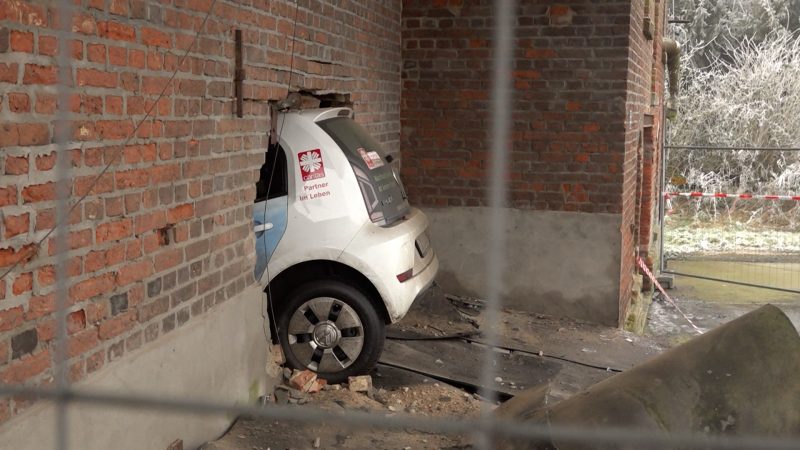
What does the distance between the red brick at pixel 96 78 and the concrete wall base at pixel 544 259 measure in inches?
214

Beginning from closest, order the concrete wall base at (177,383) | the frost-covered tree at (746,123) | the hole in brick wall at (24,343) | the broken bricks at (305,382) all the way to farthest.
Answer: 1. the hole in brick wall at (24,343)
2. the concrete wall base at (177,383)
3. the broken bricks at (305,382)
4. the frost-covered tree at (746,123)

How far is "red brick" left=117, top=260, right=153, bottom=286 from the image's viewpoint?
379cm

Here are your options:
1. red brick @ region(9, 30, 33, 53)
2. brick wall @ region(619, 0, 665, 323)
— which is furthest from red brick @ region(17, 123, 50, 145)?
brick wall @ region(619, 0, 665, 323)

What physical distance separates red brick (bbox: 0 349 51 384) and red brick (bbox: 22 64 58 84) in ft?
3.11

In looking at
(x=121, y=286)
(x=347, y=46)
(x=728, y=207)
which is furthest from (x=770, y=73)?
(x=121, y=286)

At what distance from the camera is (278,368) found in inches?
220

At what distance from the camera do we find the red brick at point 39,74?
306 centimetres

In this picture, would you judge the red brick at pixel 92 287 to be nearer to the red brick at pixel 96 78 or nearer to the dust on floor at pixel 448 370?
the red brick at pixel 96 78

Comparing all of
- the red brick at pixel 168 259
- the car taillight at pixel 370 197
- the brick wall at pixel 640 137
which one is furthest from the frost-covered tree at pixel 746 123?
the red brick at pixel 168 259

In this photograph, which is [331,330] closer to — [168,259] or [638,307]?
[168,259]

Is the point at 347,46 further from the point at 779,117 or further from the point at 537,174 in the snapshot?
the point at 779,117

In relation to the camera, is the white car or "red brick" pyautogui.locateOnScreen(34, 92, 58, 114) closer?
"red brick" pyautogui.locateOnScreen(34, 92, 58, 114)

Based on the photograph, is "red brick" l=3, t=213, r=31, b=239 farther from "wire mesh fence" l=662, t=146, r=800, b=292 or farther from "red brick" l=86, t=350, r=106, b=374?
"wire mesh fence" l=662, t=146, r=800, b=292

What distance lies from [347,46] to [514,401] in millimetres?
3308
